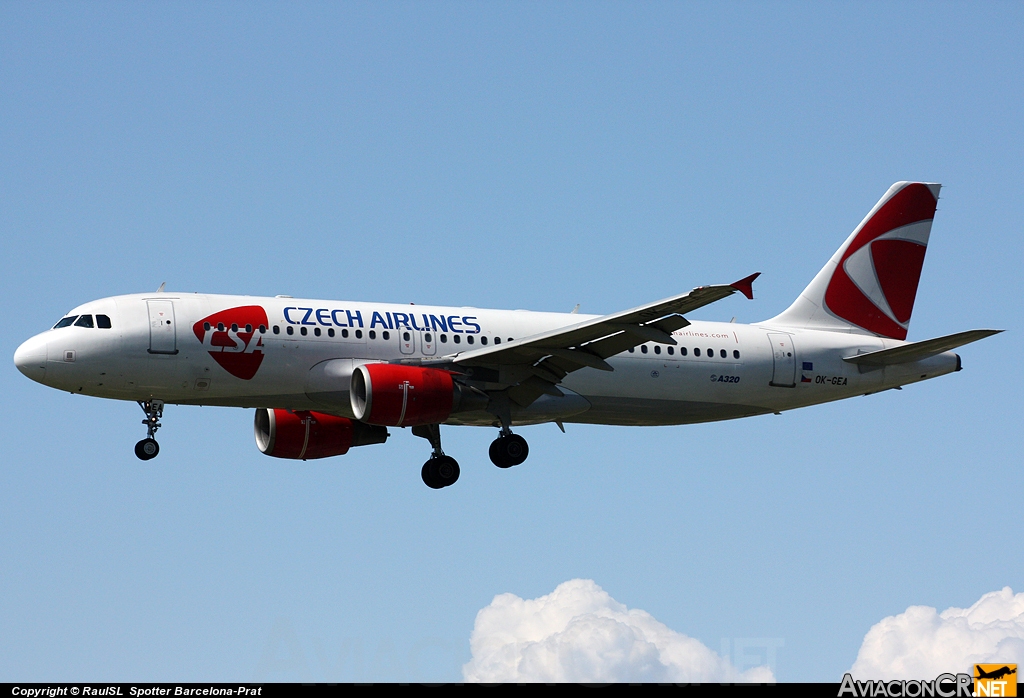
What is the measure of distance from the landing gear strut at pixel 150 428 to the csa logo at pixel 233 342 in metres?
2.10

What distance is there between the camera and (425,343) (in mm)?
38750

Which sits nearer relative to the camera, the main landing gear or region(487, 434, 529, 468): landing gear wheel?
region(487, 434, 529, 468): landing gear wheel

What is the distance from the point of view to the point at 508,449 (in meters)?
39.4

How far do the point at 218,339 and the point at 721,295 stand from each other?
12988mm

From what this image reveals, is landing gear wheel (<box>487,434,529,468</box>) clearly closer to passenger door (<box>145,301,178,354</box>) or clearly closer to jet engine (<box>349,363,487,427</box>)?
jet engine (<box>349,363,487,427</box>)

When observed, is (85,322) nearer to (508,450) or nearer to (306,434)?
(306,434)

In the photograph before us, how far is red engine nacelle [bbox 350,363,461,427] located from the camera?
3647 centimetres

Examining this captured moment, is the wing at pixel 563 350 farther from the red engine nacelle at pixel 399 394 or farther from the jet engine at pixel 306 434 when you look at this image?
the jet engine at pixel 306 434

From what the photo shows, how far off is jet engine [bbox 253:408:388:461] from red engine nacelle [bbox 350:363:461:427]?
473 cm

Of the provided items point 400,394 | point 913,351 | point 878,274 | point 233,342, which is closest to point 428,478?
point 400,394

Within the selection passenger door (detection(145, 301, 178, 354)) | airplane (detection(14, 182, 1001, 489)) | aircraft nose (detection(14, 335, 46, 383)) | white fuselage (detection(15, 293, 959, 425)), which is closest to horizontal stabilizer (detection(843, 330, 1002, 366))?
airplane (detection(14, 182, 1001, 489))

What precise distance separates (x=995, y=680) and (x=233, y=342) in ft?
65.2

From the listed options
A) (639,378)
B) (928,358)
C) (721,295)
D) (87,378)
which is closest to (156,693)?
(87,378)

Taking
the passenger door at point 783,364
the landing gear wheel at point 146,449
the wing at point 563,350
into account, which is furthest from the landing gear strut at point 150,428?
the passenger door at point 783,364
